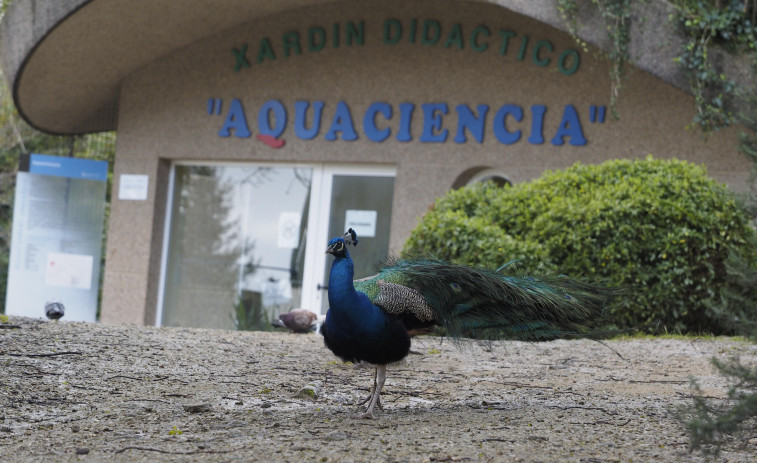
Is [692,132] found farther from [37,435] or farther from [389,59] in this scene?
[37,435]

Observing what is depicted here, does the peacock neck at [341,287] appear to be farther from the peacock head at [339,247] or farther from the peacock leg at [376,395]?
the peacock leg at [376,395]

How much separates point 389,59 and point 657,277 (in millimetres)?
4799

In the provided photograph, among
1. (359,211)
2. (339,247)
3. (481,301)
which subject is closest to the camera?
(339,247)

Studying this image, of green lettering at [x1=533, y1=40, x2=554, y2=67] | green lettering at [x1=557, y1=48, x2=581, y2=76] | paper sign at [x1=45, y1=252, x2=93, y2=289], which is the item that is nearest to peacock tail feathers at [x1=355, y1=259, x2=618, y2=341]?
green lettering at [x1=557, y1=48, x2=581, y2=76]

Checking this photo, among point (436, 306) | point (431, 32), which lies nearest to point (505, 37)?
point (431, 32)

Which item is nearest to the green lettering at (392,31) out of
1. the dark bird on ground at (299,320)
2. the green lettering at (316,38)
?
the green lettering at (316,38)

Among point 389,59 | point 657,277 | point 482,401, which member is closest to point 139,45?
point 389,59

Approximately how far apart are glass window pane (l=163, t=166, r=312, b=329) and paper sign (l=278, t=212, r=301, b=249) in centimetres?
1

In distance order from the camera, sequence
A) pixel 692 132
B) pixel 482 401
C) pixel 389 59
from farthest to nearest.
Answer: pixel 389 59 → pixel 692 132 → pixel 482 401

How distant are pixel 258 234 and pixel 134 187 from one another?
192cm

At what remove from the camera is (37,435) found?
4102 millimetres

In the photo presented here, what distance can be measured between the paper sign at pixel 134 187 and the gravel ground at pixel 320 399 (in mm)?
5441

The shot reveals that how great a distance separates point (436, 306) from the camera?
15.3ft

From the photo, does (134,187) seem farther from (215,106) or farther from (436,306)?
(436,306)
